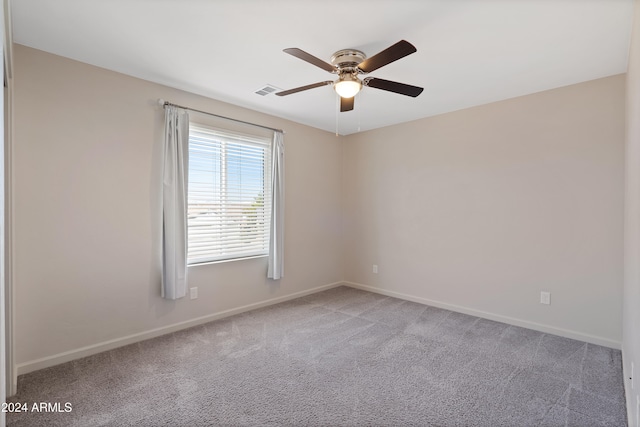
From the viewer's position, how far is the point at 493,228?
3.63 meters

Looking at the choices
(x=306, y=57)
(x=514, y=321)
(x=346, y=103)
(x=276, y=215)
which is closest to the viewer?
(x=306, y=57)

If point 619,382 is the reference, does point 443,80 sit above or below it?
above

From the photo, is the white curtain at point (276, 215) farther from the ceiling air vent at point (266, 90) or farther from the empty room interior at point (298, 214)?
the ceiling air vent at point (266, 90)

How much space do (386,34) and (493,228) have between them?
254 cm

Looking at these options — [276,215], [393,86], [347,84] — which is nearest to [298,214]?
[276,215]

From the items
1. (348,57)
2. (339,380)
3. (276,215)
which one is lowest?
(339,380)

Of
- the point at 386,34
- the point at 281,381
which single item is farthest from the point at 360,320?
the point at 386,34

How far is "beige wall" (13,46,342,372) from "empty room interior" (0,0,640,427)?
0.06ft

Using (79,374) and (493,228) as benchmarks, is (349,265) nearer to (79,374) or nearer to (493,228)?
(493,228)

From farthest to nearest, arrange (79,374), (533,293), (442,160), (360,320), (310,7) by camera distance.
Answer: (442,160)
(360,320)
(533,293)
(79,374)
(310,7)

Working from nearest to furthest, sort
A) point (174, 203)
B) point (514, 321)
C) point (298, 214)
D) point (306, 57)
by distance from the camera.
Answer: point (306, 57) → point (174, 203) → point (514, 321) → point (298, 214)

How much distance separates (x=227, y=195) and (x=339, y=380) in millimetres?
2365

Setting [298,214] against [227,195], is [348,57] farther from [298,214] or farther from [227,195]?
[298,214]

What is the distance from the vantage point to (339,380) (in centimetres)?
238
